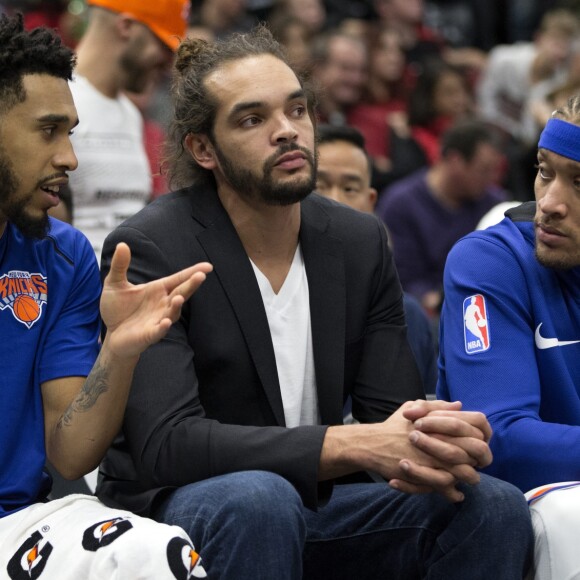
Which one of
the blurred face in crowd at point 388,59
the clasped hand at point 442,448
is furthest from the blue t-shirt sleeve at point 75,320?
the blurred face in crowd at point 388,59

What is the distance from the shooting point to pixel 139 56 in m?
5.30

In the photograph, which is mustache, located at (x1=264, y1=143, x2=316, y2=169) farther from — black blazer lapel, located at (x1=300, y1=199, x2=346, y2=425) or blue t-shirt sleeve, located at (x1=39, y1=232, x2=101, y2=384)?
blue t-shirt sleeve, located at (x1=39, y1=232, x2=101, y2=384)

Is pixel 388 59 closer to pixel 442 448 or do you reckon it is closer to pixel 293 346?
pixel 293 346

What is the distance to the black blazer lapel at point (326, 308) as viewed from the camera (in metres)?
3.31

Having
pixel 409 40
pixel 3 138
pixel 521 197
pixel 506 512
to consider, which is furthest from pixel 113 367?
pixel 409 40

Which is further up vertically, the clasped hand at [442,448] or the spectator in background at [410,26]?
the clasped hand at [442,448]

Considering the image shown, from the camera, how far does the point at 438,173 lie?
24.4 ft

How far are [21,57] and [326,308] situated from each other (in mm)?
1059

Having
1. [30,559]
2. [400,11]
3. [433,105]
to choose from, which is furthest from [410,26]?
[30,559]

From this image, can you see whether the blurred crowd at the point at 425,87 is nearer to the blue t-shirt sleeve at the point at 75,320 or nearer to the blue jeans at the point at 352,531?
the blue t-shirt sleeve at the point at 75,320

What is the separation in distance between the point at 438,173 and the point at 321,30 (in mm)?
3376

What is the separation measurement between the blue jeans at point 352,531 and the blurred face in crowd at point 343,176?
1897 mm

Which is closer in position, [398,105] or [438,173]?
[438,173]

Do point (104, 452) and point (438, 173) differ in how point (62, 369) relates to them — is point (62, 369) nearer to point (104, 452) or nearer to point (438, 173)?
point (104, 452)
